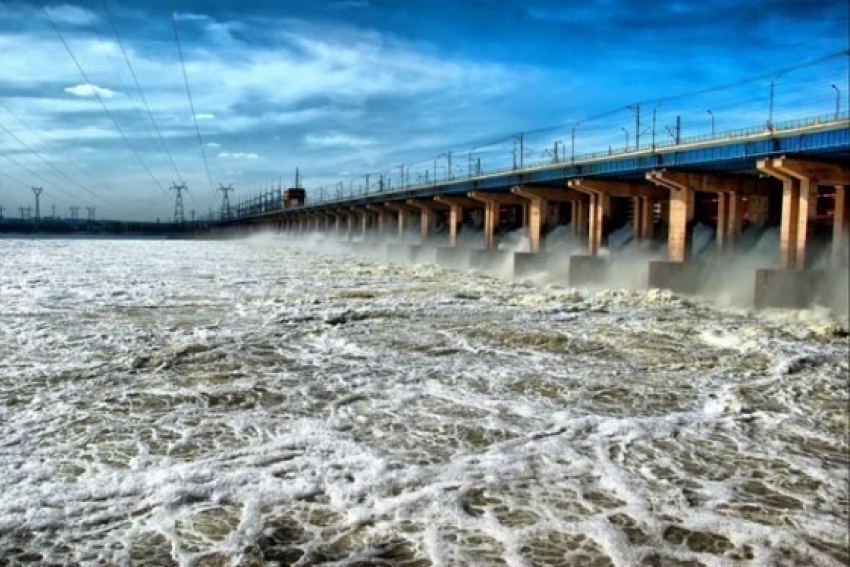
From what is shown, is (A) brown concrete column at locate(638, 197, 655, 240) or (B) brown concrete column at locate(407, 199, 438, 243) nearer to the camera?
(A) brown concrete column at locate(638, 197, 655, 240)

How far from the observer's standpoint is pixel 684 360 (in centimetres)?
→ 1084

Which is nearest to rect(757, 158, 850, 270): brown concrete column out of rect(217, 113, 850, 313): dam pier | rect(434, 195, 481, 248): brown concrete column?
rect(217, 113, 850, 313): dam pier

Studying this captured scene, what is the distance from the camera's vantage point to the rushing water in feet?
14.5

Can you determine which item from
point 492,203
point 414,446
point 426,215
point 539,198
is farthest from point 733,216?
point 426,215

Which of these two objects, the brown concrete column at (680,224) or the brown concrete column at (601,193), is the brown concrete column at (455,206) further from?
the brown concrete column at (680,224)

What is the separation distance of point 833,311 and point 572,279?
10.7 m

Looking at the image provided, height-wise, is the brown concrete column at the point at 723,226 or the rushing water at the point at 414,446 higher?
the brown concrete column at the point at 723,226

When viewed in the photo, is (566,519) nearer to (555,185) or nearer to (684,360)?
(684,360)

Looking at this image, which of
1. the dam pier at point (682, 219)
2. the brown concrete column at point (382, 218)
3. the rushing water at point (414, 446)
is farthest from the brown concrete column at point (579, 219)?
the brown concrete column at point (382, 218)

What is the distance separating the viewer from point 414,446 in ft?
20.5

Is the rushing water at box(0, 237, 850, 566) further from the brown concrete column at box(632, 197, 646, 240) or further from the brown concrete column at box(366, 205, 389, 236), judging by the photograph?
the brown concrete column at box(366, 205, 389, 236)

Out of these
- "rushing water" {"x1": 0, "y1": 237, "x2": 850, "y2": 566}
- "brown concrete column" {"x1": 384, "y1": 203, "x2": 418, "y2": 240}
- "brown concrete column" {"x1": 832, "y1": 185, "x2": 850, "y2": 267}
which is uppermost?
"brown concrete column" {"x1": 384, "y1": 203, "x2": 418, "y2": 240}

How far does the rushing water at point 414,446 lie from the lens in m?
4.42

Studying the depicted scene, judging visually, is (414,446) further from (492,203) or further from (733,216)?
(492,203)
